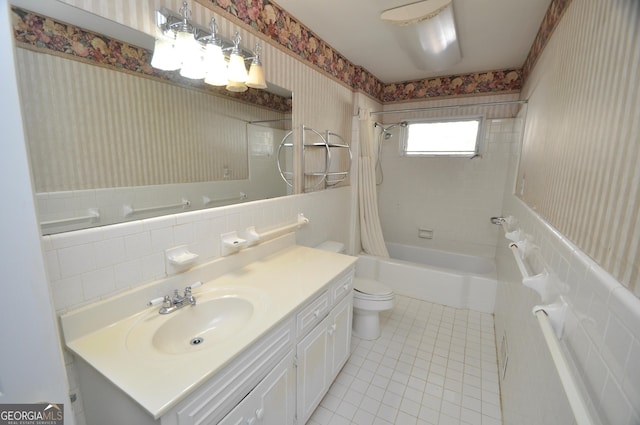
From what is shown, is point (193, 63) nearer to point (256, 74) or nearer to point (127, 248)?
point (256, 74)

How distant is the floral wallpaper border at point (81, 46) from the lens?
877 millimetres

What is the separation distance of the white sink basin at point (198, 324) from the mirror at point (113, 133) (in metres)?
0.44

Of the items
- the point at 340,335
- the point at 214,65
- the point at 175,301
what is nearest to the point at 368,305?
the point at 340,335

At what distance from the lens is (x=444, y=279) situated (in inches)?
109

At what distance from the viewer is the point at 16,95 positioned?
0.57m

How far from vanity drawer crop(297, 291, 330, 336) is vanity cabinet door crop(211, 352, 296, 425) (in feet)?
0.43

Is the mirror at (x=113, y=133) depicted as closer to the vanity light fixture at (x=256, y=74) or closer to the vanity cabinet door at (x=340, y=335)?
the vanity light fixture at (x=256, y=74)

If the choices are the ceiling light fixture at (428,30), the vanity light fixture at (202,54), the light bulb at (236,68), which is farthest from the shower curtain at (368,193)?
the light bulb at (236,68)

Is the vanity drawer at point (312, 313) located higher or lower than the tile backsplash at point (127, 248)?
lower

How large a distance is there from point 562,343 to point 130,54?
6.13ft

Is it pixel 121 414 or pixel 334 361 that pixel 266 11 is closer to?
pixel 121 414

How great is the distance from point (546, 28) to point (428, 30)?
2.51ft

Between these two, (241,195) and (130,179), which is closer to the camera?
(130,179)

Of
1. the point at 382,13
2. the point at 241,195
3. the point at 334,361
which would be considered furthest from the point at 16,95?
the point at 382,13
